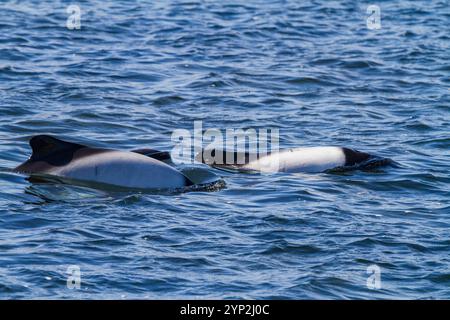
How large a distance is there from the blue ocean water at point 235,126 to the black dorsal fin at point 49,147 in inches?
15.4

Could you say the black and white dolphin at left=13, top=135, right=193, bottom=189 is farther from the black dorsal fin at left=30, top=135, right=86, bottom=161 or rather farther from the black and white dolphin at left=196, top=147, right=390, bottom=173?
the black and white dolphin at left=196, top=147, right=390, bottom=173

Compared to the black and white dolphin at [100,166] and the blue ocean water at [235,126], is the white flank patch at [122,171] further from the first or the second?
the blue ocean water at [235,126]

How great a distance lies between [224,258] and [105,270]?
4.27 ft

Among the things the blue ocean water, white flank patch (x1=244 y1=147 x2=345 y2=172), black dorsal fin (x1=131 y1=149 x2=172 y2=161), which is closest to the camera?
the blue ocean water

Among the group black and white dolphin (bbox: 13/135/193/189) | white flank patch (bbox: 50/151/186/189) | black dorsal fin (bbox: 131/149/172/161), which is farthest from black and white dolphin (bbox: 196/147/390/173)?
white flank patch (bbox: 50/151/186/189)

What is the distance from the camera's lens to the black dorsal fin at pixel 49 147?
1316 cm

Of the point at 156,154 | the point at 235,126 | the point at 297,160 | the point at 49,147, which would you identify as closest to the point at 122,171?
the point at 49,147

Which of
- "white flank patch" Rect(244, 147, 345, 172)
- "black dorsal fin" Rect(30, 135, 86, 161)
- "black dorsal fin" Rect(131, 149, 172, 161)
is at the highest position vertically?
"black dorsal fin" Rect(30, 135, 86, 161)

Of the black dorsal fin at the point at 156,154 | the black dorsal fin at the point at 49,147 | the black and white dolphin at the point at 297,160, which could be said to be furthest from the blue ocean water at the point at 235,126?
the black dorsal fin at the point at 156,154

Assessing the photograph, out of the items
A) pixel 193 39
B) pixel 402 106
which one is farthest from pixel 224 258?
pixel 193 39

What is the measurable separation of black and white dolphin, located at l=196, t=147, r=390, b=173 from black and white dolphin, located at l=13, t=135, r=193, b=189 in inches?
58.4

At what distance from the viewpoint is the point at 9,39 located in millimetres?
24094

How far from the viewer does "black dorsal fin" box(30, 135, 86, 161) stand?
1316 cm
